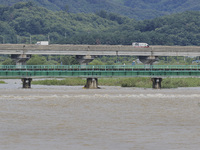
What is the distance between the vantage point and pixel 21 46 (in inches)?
4779

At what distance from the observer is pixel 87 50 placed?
123 metres

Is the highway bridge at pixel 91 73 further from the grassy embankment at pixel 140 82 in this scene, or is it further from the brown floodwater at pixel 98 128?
the brown floodwater at pixel 98 128

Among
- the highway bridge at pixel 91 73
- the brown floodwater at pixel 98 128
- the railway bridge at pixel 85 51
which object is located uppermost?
the railway bridge at pixel 85 51

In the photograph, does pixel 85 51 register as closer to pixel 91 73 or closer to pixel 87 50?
pixel 87 50

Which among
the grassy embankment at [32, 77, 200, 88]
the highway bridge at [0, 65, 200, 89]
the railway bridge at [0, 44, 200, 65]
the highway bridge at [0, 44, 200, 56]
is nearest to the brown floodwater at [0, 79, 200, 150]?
the highway bridge at [0, 65, 200, 89]

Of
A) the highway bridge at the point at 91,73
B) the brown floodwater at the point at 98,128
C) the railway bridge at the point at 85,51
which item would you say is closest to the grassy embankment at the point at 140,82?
the railway bridge at the point at 85,51

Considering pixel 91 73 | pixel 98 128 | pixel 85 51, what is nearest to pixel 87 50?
pixel 85 51

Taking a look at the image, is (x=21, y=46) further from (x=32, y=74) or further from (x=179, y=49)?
A: (x=179, y=49)

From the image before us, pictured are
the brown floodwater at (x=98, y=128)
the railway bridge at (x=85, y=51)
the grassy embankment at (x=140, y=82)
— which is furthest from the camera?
the railway bridge at (x=85, y=51)

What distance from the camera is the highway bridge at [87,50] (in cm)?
12106

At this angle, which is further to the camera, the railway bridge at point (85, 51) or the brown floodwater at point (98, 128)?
the railway bridge at point (85, 51)

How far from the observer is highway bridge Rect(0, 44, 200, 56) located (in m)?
121

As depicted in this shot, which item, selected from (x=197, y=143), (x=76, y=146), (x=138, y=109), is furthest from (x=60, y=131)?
(x=138, y=109)

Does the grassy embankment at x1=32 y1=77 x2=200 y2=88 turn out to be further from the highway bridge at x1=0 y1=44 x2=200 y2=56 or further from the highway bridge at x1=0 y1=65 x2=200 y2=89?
the highway bridge at x1=0 y1=65 x2=200 y2=89
